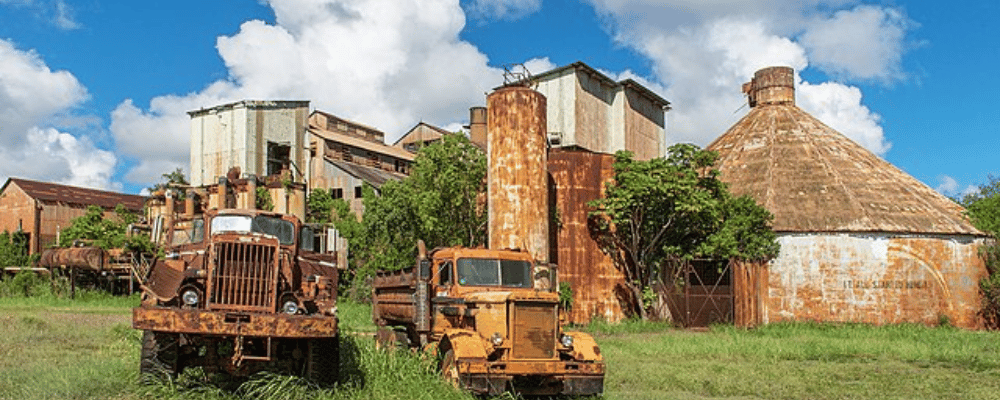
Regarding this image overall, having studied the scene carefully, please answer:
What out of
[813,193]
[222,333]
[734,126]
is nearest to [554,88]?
[734,126]

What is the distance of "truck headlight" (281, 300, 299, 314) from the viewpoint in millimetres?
11484

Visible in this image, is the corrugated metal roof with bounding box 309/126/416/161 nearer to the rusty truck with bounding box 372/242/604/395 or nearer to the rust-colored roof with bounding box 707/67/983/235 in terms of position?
the rust-colored roof with bounding box 707/67/983/235

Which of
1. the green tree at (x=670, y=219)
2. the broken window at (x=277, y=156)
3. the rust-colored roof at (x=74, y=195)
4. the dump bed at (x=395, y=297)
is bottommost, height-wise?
the dump bed at (x=395, y=297)

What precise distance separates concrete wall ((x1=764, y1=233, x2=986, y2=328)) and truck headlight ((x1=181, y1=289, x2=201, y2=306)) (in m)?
23.0

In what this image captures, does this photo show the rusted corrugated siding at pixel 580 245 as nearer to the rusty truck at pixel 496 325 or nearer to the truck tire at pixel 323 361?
the rusty truck at pixel 496 325

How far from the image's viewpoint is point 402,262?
31.9 meters

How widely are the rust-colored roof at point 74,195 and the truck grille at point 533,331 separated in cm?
4734

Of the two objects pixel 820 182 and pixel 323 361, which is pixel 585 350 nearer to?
pixel 323 361

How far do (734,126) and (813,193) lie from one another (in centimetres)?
858

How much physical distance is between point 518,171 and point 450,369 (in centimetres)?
1493

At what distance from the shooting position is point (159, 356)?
453 inches

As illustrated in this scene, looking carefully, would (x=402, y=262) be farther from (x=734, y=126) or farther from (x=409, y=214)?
(x=734, y=126)

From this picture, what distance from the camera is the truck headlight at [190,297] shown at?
10992 millimetres

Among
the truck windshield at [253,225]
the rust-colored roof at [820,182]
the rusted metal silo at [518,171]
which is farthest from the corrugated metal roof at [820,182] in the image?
the truck windshield at [253,225]
